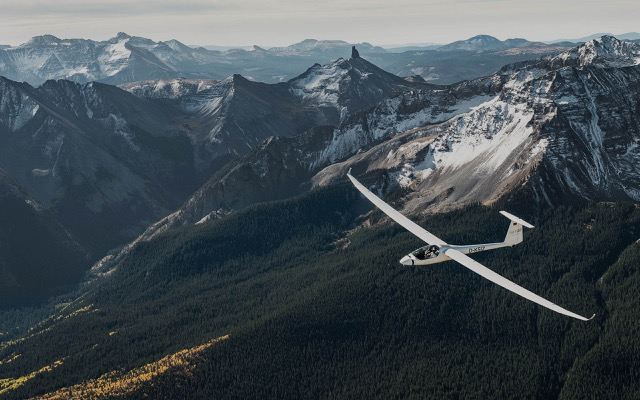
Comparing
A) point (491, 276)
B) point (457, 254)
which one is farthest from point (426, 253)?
point (491, 276)

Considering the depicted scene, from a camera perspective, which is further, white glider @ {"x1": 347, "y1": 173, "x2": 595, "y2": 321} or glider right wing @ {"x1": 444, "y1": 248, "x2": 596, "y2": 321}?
white glider @ {"x1": 347, "y1": 173, "x2": 595, "y2": 321}

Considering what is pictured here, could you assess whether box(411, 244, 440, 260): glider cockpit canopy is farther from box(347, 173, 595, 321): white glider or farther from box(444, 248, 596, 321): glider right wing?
box(444, 248, 596, 321): glider right wing

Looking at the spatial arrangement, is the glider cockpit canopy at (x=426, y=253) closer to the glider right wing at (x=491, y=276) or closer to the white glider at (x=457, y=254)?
the white glider at (x=457, y=254)

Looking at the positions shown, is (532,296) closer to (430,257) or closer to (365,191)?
(430,257)

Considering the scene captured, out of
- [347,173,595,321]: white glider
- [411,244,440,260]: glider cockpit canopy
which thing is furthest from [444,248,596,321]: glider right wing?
[411,244,440,260]: glider cockpit canopy

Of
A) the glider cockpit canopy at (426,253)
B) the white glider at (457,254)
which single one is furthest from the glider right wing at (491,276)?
the glider cockpit canopy at (426,253)

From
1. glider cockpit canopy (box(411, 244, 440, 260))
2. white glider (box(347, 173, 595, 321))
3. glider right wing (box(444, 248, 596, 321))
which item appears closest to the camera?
glider right wing (box(444, 248, 596, 321))

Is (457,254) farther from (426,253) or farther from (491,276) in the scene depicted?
(491,276)

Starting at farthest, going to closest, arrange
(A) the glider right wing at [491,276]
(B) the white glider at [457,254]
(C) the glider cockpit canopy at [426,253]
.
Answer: (C) the glider cockpit canopy at [426,253] < (B) the white glider at [457,254] < (A) the glider right wing at [491,276]

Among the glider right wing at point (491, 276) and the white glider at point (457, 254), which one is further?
the white glider at point (457, 254)

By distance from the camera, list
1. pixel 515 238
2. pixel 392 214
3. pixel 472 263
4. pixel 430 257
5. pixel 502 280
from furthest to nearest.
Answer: pixel 392 214
pixel 515 238
pixel 430 257
pixel 472 263
pixel 502 280

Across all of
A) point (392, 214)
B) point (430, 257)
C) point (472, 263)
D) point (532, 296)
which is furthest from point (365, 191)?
point (532, 296)
